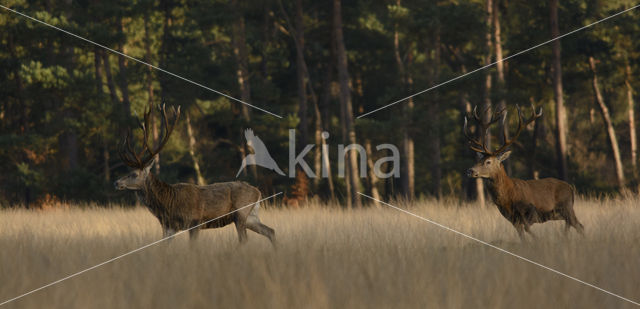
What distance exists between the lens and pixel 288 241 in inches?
339

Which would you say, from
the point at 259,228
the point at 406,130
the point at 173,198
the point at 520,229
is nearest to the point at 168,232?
the point at 173,198

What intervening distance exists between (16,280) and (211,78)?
2285 cm

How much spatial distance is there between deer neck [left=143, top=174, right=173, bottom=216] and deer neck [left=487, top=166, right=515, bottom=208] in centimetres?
398

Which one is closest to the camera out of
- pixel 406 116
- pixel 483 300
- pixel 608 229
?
pixel 483 300

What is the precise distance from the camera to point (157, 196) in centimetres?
839

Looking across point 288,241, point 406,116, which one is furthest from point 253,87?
point 288,241

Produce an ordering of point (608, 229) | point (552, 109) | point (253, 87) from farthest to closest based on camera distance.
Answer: point (552, 109), point (253, 87), point (608, 229)

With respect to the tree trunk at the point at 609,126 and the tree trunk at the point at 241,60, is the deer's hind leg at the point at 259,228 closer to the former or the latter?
the tree trunk at the point at 241,60

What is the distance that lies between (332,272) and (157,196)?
3146mm

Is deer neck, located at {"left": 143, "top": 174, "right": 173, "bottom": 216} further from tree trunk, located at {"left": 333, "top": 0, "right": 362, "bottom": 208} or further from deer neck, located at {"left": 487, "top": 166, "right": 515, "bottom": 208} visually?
tree trunk, located at {"left": 333, "top": 0, "right": 362, "bottom": 208}

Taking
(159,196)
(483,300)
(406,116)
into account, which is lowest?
(483,300)

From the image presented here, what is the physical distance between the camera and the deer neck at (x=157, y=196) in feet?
27.5

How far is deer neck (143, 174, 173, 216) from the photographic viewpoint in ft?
27.5

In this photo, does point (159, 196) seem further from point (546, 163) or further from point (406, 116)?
point (546, 163)
